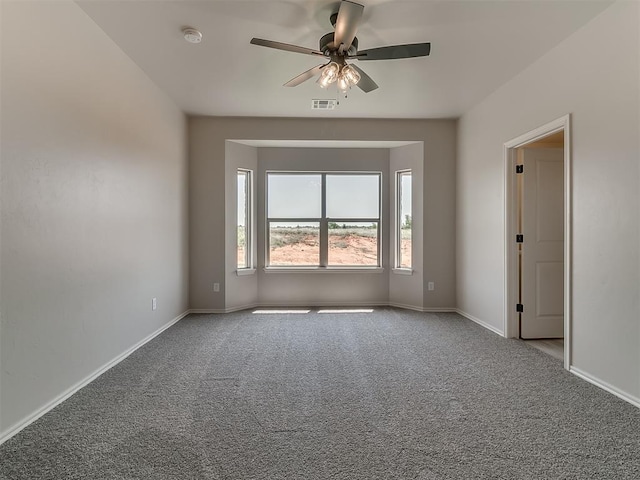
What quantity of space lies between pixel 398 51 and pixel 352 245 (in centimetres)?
310

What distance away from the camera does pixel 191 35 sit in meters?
2.45

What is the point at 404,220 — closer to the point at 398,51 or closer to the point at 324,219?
the point at 324,219

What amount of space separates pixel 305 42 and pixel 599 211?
259 cm

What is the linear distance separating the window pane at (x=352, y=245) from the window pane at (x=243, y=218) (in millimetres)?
1296

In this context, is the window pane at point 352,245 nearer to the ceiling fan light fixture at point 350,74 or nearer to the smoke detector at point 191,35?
the ceiling fan light fixture at point 350,74

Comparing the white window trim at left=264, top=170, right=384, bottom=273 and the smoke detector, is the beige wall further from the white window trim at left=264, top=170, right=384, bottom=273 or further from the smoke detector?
the smoke detector

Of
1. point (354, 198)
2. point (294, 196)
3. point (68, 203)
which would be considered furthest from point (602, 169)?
point (68, 203)

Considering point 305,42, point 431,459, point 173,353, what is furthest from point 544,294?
point 173,353

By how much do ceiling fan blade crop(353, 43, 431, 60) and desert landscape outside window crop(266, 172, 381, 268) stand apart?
2675 millimetres

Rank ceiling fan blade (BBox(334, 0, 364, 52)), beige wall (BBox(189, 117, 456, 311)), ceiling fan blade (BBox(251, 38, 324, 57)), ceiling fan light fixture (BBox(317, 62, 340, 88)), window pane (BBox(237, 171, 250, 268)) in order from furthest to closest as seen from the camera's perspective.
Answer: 1. window pane (BBox(237, 171, 250, 268))
2. beige wall (BBox(189, 117, 456, 311))
3. ceiling fan light fixture (BBox(317, 62, 340, 88))
4. ceiling fan blade (BBox(251, 38, 324, 57))
5. ceiling fan blade (BBox(334, 0, 364, 52))

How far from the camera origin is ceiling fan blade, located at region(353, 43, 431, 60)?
6.92 ft

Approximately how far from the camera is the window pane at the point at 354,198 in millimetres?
4930

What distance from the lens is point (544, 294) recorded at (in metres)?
3.34

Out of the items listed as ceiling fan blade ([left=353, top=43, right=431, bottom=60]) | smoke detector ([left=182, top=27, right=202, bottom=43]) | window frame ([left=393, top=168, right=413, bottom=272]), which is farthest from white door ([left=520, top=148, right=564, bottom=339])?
smoke detector ([left=182, top=27, right=202, bottom=43])
